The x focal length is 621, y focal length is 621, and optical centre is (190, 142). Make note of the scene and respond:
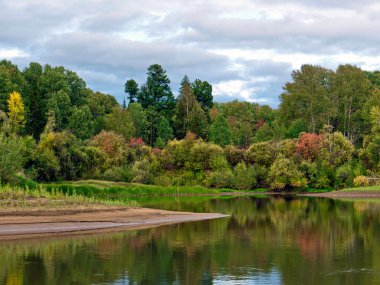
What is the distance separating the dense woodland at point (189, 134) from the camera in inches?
3853

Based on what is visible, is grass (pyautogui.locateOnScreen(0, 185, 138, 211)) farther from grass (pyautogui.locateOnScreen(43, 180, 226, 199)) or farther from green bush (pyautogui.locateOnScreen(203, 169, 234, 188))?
green bush (pyautogui.locateOnScreen(203, 169, 234, 188))

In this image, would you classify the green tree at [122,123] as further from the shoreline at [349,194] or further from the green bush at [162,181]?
the shoreline at [349,194]

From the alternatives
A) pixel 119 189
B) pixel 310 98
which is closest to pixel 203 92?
pixel 310 98

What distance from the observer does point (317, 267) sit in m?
31.7

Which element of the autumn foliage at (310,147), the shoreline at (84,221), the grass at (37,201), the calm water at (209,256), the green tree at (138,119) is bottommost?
the calm water at (209,256)

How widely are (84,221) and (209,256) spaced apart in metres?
15.8

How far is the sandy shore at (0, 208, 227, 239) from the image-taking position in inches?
1709

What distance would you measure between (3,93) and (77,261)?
88.9m

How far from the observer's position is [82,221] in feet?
157

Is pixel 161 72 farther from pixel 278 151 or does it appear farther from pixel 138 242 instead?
pixel 138 242

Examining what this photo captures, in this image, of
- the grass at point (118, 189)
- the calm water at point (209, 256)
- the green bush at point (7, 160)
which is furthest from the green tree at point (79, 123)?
the calm water at point (209, 256)

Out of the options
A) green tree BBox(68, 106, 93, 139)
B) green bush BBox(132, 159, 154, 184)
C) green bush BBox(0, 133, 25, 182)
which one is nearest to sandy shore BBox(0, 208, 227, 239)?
green bush BBox(0, 133, 25, 182)

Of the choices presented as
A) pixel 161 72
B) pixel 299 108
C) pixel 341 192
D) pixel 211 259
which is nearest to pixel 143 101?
pixel 161 72

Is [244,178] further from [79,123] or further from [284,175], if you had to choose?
[79,123]
